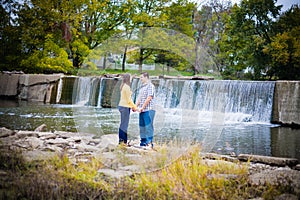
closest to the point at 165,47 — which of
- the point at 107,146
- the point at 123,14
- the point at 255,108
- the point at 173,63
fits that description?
the point at 173,63

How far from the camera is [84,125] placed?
2100 mm

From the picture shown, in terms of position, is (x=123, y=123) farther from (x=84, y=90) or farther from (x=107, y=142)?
(x=84, y=90)

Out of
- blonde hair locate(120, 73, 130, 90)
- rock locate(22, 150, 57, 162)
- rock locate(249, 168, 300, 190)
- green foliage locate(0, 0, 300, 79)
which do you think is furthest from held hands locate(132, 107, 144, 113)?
rock locate(249, 168, 300, 190)

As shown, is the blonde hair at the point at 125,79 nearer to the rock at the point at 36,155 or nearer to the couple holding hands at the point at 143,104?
the couple holding hands at the point at 143,104

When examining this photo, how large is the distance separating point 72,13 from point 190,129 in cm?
161

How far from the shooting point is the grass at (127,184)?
72.4 inches

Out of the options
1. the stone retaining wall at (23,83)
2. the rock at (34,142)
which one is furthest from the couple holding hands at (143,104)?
the stone retaining wall at (23,83)

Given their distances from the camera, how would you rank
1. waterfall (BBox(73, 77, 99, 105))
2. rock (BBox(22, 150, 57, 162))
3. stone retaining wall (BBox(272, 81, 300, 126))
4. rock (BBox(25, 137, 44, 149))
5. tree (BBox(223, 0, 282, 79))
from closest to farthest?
rock (BBox(22, 150, 57, 162)) → rock (BBox(25, 137, 44, 149)) → waterfall (BBox(73, 77, 99, 105)) → tree (BBox(223, 0, 282, 79)) → stone retaining wall (BBox(272, 81, 300, 126))

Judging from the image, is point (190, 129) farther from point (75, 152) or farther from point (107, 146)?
point (75, 152)

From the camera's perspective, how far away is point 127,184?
186 cm

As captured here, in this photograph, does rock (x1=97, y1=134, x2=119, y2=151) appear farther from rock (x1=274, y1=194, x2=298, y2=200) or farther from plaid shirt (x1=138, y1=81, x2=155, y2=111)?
rock (x1=274, y1=194, x2=298, y2=200)

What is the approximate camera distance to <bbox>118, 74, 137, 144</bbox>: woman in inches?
71.1

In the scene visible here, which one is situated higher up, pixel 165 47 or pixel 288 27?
pixel 288 27

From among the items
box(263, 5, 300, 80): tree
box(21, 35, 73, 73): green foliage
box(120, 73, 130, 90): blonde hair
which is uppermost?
box(263, 5, 300, 80): tree
